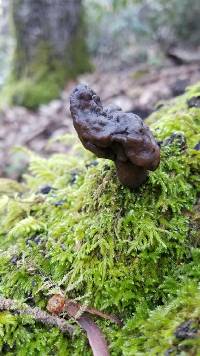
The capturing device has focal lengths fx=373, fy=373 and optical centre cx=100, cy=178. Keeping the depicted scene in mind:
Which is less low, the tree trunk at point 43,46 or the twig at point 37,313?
the tree trunk at point 43,46

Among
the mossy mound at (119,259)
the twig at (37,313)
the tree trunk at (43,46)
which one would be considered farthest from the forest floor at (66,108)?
the twig at (37,313)

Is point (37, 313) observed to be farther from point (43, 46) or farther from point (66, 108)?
point (43, 46)

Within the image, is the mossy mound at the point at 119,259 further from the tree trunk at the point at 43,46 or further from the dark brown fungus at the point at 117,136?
the tree trunk at the point at 43,46

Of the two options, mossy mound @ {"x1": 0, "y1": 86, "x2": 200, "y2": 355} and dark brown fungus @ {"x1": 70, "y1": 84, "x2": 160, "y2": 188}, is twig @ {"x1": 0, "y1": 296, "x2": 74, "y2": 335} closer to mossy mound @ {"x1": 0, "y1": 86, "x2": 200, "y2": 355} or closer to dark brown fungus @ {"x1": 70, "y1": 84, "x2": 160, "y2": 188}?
mossy mound @ {"x1": 0, "y1": 86, "x2": 200, "y2": 355}

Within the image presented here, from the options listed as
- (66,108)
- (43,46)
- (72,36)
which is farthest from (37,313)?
(72,36)

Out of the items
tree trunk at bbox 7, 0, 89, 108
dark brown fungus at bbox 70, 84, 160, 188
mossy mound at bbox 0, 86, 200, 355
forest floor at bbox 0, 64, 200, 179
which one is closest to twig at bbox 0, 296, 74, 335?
mossy mound at bbox 0, 86, 200, 355

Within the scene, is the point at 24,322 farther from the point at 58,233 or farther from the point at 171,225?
the point at 171,225
